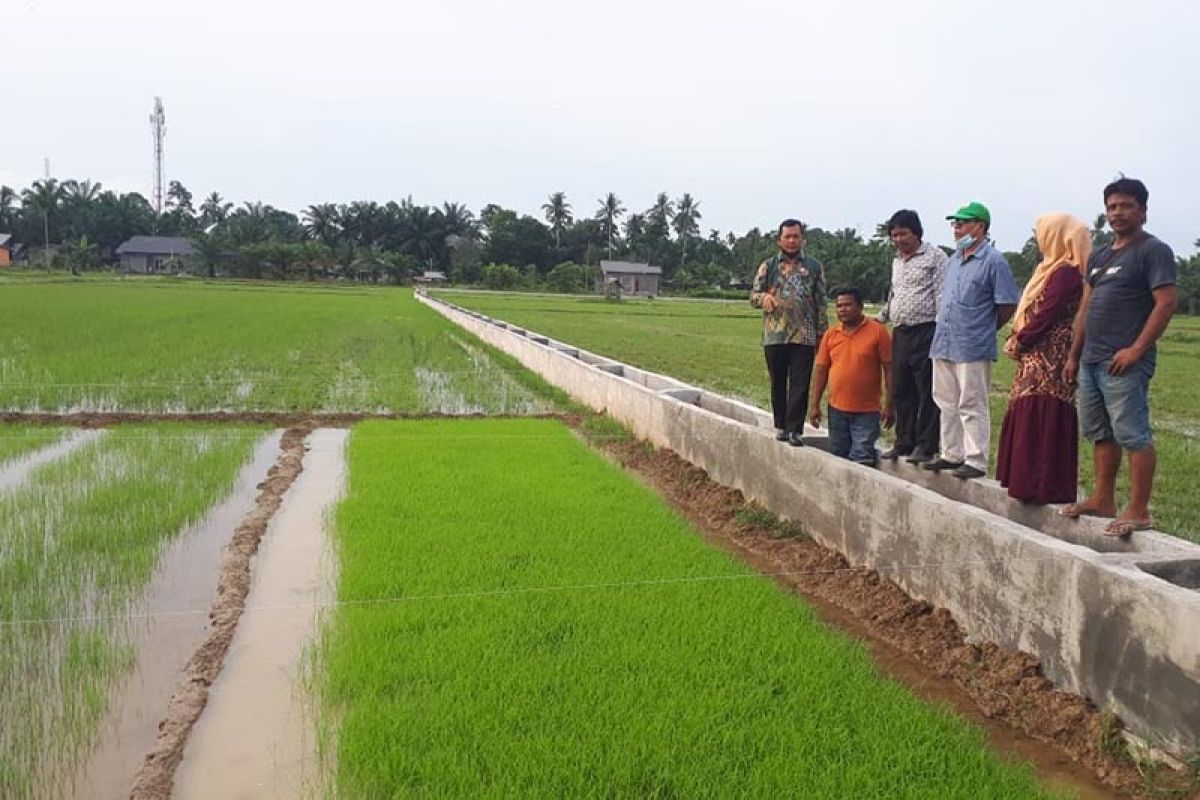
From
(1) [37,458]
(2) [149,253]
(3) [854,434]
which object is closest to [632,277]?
(2) [149,253]

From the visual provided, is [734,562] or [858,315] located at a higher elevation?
[858,315]

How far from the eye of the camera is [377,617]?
11.5 feet

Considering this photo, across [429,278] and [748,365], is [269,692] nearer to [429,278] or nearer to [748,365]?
[748,365]

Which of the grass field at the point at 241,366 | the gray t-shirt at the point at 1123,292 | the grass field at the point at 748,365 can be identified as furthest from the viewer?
the grass field at the point at 241,366

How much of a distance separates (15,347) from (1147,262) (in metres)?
15.0

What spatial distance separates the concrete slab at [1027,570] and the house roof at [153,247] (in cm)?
6426

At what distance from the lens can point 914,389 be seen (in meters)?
4.85

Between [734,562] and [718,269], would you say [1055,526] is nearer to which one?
[734,562]

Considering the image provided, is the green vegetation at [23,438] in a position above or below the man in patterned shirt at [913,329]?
below

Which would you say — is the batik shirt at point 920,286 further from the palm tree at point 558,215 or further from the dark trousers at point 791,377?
the palm tree at point 558,215

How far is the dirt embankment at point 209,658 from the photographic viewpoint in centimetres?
253

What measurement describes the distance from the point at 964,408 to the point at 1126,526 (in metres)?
1.00

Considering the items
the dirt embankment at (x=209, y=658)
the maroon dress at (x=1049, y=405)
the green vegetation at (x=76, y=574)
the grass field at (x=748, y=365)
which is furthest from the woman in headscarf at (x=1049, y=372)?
the green vegetation at (x=76, y=574)

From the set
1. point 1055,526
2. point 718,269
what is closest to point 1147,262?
point 1055,526
